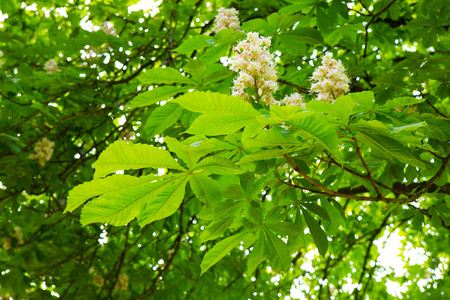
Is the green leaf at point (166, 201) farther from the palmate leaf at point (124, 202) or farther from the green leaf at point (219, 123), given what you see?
the green leaf at point (219, 123)

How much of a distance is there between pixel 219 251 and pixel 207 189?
370 mm

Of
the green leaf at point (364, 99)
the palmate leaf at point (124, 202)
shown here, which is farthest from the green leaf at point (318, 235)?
the palmate leaf at point (124, 202)

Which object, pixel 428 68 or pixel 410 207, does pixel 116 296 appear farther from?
pixel 428 68

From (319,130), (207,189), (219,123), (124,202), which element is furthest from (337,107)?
(124,202)

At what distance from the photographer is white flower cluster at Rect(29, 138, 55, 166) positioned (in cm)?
347

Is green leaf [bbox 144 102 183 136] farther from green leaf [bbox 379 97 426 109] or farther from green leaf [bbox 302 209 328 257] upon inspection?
green leaf [bbox 379 97 426 109]

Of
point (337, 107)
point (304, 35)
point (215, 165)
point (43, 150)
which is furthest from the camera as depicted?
point (43, 150)

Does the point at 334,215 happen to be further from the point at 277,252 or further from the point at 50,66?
the point at 50,66

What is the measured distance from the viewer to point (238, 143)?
49.7 inches

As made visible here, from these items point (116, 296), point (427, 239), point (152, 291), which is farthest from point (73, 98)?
point (427, 239)

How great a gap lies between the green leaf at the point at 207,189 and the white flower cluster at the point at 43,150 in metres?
2.58

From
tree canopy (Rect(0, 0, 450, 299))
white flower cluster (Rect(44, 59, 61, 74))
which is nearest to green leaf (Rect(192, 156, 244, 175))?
tree canopy (Rect(0, 0, 450, 299))

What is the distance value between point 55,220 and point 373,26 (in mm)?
3020

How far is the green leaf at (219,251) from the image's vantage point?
1487 millimetres
